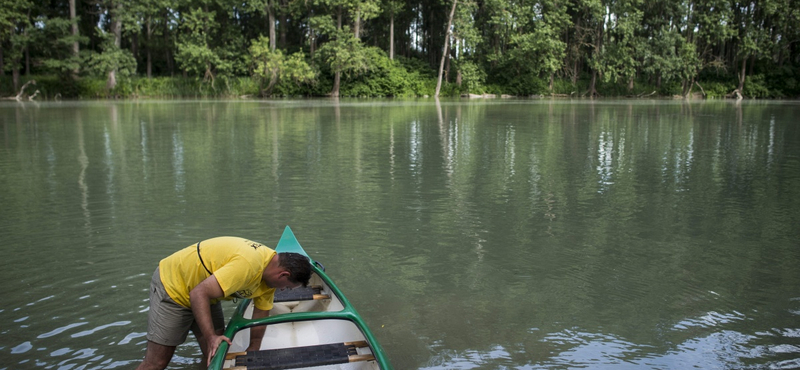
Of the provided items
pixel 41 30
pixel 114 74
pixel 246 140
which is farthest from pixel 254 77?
pixel 246 140

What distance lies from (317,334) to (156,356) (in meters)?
0.98

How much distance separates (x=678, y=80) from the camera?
50906 mm

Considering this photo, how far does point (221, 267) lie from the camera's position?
3.23 metres

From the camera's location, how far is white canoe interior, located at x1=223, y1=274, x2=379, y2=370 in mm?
3629

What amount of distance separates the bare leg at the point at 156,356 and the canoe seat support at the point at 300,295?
0.85 m

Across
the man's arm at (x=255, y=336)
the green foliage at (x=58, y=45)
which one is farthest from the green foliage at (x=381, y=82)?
the man's arm at (x=255, y=336)

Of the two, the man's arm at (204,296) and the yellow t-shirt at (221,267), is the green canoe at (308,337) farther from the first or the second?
the yellow t-shirt at (221,267)

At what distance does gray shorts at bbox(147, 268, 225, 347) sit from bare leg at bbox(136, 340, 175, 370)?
0.05 m

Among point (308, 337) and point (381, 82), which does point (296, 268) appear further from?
point (381, 82)

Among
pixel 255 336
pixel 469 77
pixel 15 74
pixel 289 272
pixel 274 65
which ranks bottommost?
pixel 255 336

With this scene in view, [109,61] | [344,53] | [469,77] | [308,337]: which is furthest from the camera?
[469,77]

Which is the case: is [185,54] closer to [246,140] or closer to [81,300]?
[246,140]

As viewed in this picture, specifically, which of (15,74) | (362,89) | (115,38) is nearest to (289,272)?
(115,38)

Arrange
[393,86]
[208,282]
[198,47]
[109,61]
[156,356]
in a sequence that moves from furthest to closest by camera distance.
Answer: [393,86] → [198,47] → [109,61] → [156,356] → [208,282]
